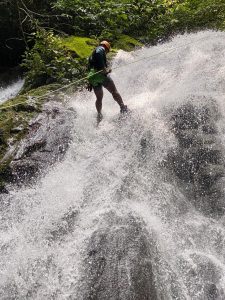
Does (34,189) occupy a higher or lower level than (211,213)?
higher

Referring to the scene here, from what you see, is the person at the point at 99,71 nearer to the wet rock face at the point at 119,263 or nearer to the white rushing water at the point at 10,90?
the wet rock face at the point at 119,263

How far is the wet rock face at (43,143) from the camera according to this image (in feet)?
29.3

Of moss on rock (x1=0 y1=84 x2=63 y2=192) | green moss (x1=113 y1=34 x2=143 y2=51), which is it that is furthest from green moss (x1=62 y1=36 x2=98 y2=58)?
moss on rock (x1=0 y1=84 x2=63 y2=192)

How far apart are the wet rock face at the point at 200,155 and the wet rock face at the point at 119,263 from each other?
1.69 meters

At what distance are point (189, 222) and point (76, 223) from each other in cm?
199

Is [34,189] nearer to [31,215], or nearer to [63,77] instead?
[31,215]

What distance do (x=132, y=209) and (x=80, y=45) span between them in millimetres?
8222

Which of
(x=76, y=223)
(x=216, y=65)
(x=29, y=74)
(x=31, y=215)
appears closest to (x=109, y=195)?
(x=76, y=223)

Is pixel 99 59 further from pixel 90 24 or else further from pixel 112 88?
pixel 90 24

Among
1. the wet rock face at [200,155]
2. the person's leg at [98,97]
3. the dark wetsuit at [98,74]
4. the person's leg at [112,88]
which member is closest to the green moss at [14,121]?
the person's leg at [98,97]

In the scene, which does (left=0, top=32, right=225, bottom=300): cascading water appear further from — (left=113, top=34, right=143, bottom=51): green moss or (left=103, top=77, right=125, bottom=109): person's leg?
(left=113, top=34, right=143, bottom=51): green moss

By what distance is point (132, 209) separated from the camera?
24.5 ft

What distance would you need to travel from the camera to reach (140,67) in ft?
42.0

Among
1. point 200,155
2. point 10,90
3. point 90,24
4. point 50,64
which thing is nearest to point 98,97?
point 200,155
